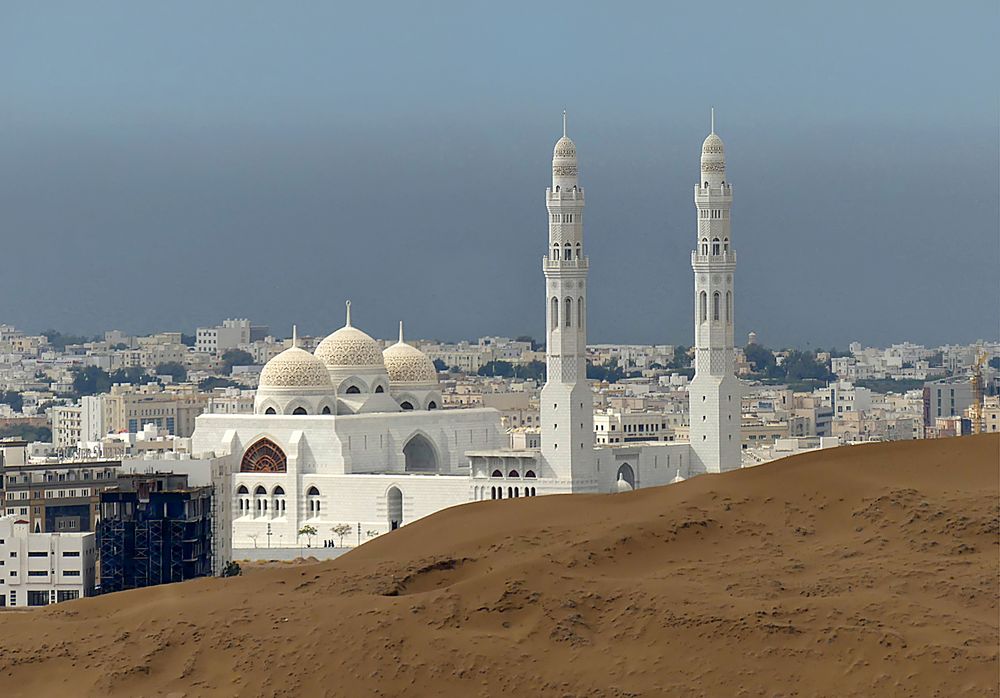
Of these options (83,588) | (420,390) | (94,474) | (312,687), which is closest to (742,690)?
(312,687)

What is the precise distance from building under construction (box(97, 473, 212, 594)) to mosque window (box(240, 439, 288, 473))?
14532mm

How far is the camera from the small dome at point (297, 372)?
52.6m

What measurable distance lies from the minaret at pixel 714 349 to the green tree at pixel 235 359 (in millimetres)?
64062

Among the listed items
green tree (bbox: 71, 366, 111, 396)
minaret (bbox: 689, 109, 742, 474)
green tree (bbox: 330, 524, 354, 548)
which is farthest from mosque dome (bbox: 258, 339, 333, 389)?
green tree (bbox: 71, 366, 111, 396)

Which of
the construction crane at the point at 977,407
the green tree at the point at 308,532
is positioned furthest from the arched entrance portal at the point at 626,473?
the construction crane at the point at 977,407

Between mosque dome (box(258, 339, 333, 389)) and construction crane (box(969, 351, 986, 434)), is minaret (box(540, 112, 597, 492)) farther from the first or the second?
construction crane (box(969, 351, 986, 434))

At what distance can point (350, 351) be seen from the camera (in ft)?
177

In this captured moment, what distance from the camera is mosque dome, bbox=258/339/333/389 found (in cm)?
5259

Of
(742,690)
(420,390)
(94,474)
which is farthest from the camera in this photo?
(420,390)

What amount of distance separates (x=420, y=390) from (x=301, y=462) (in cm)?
373

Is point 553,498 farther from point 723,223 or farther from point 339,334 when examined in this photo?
point 339,334

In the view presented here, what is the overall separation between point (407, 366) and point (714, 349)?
692cm

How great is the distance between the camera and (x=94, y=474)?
153 ft

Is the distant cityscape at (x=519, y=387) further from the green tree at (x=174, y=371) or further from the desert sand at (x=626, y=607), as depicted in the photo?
the desert sand at (x=626, y=607)
